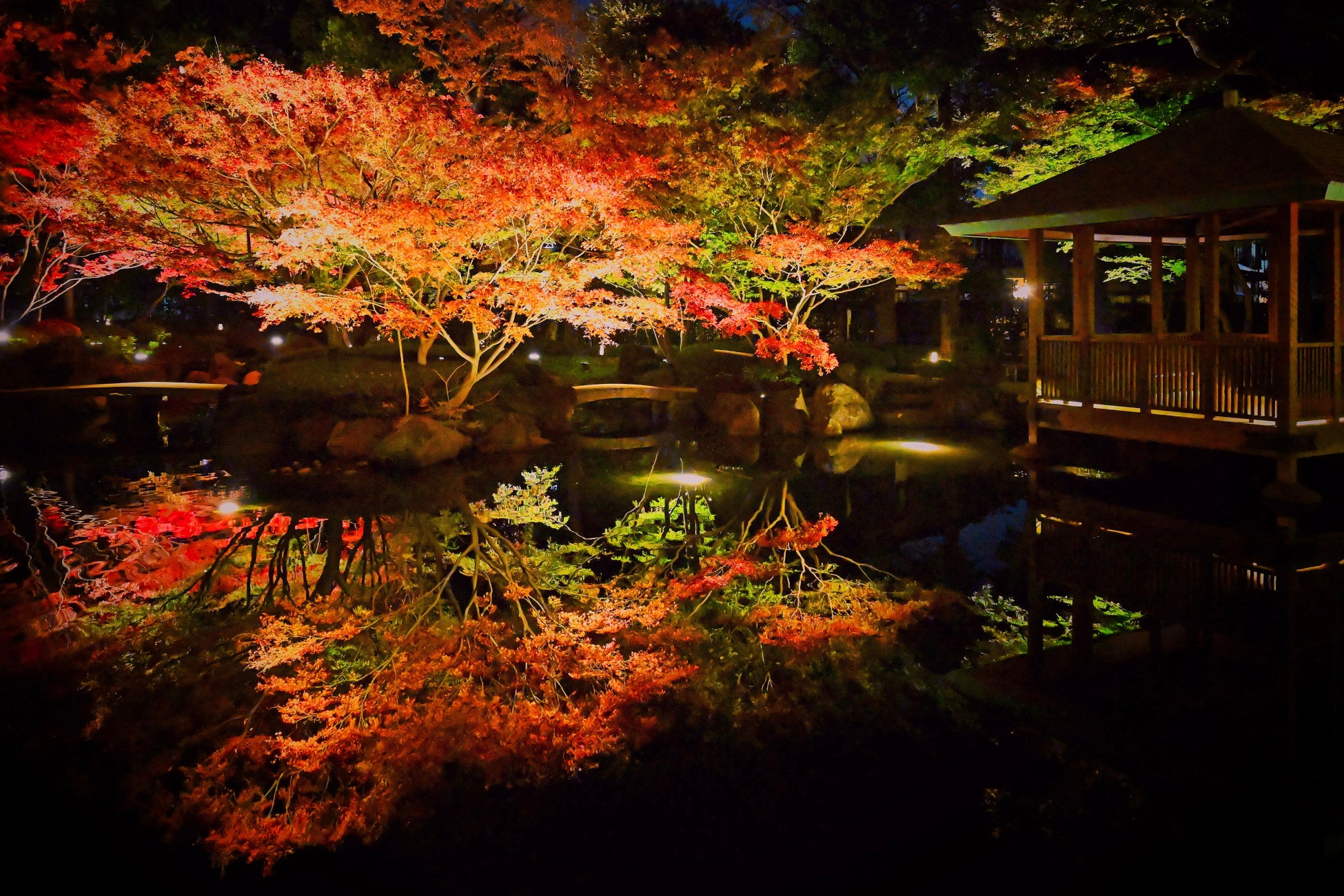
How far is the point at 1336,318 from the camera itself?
31.4 feet

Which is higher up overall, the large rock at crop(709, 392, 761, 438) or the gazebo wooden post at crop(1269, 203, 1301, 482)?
the gazebo wooden post at crop(1269, 203, 1301, 482)

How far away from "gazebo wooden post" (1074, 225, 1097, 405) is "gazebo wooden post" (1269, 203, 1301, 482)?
91.9 inches

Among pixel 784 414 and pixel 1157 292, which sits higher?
pixel 1157 292

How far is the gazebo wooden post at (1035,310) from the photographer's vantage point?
1166 cm

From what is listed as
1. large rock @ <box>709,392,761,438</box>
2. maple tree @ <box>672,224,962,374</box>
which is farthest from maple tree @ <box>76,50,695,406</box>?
large rock @ <box>709,392,761,438</box>

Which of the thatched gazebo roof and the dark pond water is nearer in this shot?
the dark pond water

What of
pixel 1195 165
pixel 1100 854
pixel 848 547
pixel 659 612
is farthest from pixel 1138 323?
pixel 1100 854

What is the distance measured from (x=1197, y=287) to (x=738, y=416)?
26.3 ft

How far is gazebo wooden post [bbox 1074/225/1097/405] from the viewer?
11.2m

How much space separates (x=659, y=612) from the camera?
652cm

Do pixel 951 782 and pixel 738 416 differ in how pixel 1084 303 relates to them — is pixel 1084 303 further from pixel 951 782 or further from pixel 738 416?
pixel 951 782

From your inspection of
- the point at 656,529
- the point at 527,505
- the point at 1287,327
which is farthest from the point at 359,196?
the point at 1287,327

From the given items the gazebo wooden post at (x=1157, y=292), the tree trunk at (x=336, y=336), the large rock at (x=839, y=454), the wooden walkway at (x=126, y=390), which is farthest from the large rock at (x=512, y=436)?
the gazebo wooden post at (x=1157, y=292)

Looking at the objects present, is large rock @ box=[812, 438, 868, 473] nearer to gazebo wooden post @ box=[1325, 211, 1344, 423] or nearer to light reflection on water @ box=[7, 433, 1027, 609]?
light reflection on water @ box=[7, 433, 1027, 609]
